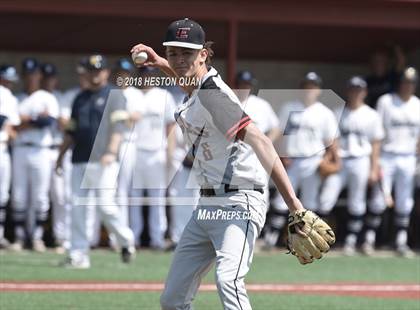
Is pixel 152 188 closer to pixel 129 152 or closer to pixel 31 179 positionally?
pixel 129 152

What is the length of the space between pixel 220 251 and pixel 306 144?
25.2 ft

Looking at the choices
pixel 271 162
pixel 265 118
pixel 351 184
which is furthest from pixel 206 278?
pixel 271 162

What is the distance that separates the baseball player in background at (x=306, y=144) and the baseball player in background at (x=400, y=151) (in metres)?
0.72

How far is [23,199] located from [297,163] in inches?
139

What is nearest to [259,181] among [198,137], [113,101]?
[198,137]

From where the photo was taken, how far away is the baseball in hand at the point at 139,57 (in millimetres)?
5562

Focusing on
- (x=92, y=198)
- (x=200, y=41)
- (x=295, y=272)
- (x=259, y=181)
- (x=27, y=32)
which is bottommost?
(x=295, y=272)

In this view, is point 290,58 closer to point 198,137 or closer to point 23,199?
point 23,199

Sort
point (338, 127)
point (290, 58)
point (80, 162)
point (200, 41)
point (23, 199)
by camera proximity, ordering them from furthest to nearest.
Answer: point (290, 58), point (338, 127), point (23, 199), point (80, 162), point (200, 41)

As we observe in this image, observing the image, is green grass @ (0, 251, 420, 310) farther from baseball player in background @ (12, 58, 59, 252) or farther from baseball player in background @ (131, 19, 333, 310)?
baseball player in background @ (131, 19, 333, 310)

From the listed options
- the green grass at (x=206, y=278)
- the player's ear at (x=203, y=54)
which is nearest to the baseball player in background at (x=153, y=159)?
the green grass at (x=206, y=278)

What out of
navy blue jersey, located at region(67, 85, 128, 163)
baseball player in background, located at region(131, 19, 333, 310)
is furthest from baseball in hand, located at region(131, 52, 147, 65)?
navy blue jersey, located at region(67, 85, 128, 163)

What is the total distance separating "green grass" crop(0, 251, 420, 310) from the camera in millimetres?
7781

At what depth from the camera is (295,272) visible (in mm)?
10359
